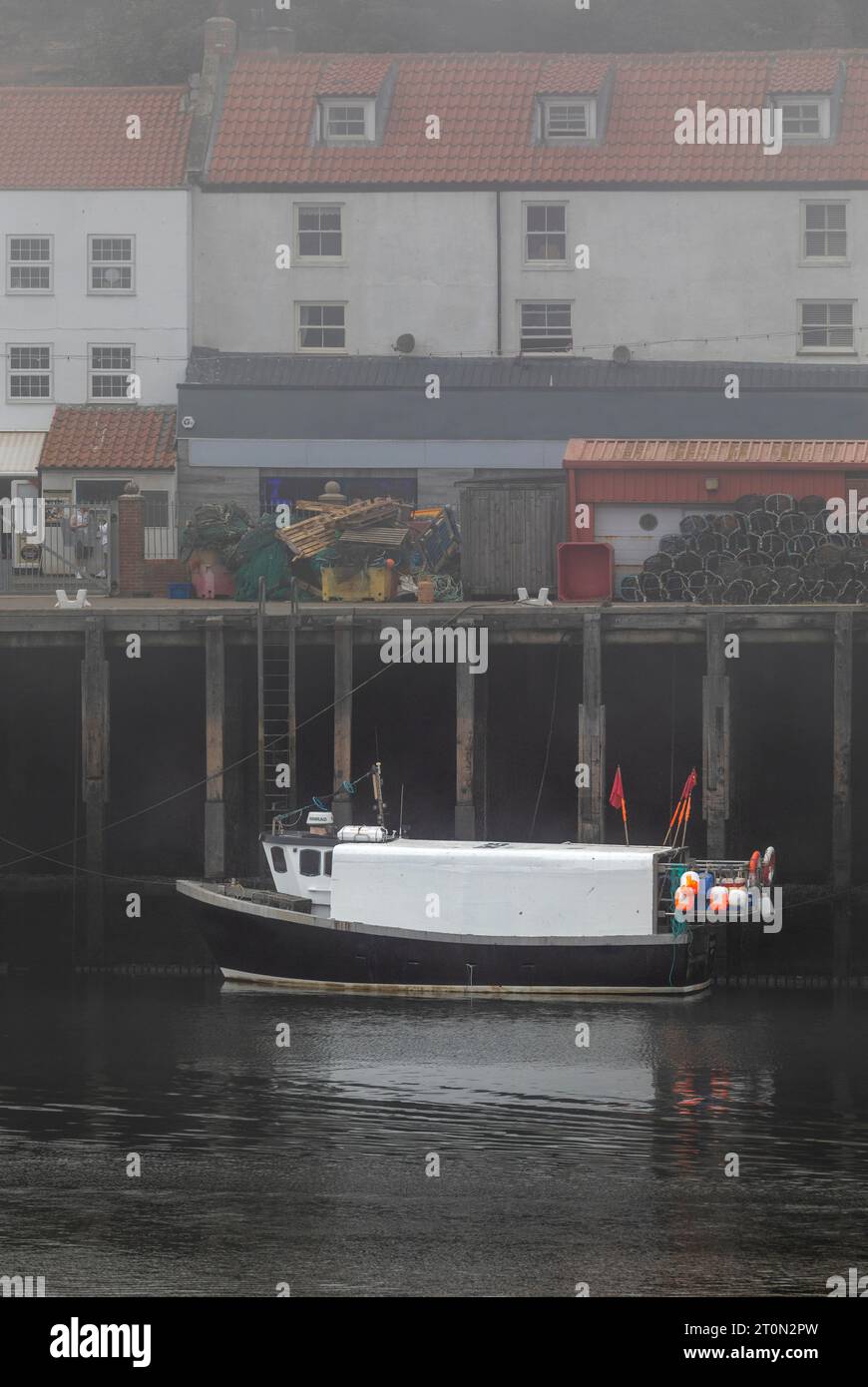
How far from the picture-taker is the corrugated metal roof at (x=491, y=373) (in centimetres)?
5009

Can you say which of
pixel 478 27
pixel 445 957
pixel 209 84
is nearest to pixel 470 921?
pixel 445 957

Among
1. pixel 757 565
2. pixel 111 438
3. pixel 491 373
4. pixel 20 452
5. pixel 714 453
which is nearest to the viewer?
pixel 757 565

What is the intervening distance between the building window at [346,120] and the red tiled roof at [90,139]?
356 cm

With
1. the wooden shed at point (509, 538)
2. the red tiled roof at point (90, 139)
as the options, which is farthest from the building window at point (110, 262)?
the wooden shed at point (509, 538)

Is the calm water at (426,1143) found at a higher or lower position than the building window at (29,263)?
lower

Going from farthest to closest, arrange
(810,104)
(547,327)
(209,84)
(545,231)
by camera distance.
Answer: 1. (209,84)
2. (810,104)
3. (545,231)
4. (547,327)

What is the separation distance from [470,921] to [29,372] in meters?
25.8

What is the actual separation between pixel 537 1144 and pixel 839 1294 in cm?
551

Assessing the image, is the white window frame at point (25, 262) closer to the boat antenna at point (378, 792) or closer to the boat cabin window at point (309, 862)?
the boat antenna at point (378, 792)

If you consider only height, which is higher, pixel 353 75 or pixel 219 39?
pixel 219 39

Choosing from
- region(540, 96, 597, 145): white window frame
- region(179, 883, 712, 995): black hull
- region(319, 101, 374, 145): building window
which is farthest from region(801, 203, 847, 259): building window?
region(179, 883, 712, 995): black hull

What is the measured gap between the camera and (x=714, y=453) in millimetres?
42438

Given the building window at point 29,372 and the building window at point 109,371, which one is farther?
the building window at point 29,372

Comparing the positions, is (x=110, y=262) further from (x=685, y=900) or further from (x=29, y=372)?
(x=685, y=900)
